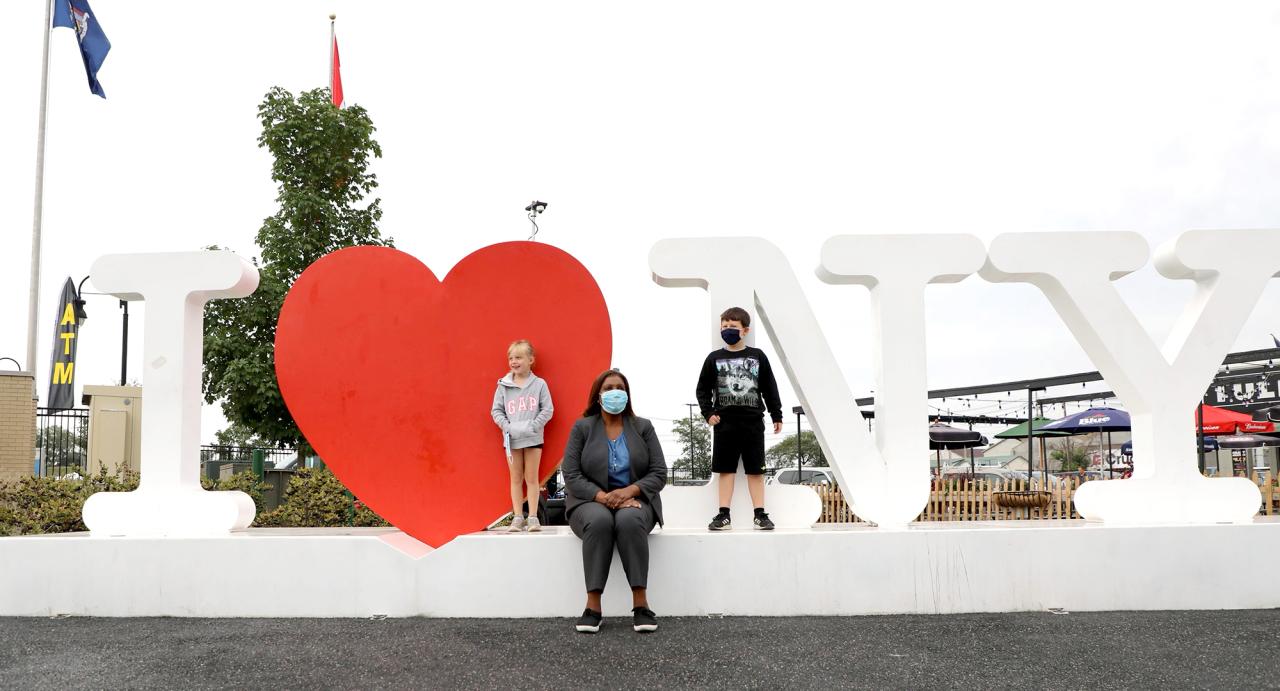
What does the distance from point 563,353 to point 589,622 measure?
5.54 feet

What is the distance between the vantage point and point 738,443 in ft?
17.5

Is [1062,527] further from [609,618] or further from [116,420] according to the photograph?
[116,420]

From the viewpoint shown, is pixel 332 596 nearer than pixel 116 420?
Yes

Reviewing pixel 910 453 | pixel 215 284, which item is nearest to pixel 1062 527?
pixel 910 453

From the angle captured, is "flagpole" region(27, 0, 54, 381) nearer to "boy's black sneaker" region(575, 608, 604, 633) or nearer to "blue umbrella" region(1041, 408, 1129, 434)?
"boy's black sneaker" region(575, 608, 604, 633)

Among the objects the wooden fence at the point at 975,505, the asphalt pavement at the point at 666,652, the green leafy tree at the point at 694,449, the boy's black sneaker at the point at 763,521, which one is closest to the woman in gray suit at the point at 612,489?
the asphalt pavement at the point at 666,652

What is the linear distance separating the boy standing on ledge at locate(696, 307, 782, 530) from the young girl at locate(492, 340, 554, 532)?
96 cm

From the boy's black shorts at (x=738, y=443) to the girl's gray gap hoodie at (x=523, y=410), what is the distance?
1.03 meters

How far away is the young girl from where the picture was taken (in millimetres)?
5230

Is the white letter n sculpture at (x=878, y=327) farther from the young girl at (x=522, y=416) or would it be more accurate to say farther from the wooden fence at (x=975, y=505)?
the wooden fence at (x=975, y=505)

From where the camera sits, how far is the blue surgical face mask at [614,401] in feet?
16.1

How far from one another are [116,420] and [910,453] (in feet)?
62.4

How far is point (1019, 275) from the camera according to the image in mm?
5625

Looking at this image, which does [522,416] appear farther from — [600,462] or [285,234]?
[285,234]
